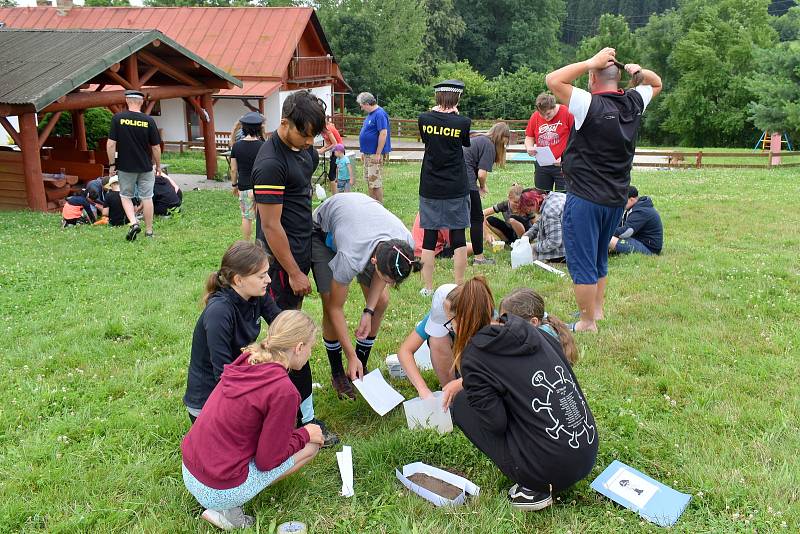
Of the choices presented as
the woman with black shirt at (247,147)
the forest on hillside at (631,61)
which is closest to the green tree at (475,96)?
the forest on hillside at (631,61)

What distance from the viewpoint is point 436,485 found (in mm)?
3369

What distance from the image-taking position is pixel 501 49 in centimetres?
5922

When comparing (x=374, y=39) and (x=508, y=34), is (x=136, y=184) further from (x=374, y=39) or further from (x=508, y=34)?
(x=508, y=34)

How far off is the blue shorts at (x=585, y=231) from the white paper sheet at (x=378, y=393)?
6.05ft

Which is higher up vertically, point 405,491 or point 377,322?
point 377,322

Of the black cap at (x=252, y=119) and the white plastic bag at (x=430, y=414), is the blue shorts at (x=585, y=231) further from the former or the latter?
the black cap at (x=252, y=119)

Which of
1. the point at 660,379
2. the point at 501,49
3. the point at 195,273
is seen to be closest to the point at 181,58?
the point at 195,273

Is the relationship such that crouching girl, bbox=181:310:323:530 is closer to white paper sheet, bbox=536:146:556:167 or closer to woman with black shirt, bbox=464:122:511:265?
woman with black shirt, bbox=464:122:511:265

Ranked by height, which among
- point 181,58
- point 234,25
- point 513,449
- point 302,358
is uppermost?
point 234,25

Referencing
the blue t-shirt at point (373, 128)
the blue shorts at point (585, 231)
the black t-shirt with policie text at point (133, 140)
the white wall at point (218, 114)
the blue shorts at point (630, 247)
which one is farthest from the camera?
the white wall at point (218, 114)

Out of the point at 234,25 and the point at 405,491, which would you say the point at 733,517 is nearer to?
the point at 405,491

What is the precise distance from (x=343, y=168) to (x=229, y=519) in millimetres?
8698

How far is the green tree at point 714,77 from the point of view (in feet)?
141

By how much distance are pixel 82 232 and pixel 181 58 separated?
6686 millimetres
